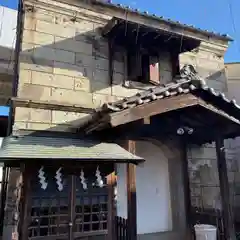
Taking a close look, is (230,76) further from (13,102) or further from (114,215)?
(13,102)

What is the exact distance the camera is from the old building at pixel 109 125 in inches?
242

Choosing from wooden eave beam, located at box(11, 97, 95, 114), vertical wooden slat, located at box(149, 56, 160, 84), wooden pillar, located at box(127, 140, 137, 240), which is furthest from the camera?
vertical wooden slat, located at box(149, 56, 160, 84)

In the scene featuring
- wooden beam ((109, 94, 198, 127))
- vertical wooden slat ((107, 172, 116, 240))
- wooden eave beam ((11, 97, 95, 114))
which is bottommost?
vertical wooden slat ((107, 172, 116, 240))

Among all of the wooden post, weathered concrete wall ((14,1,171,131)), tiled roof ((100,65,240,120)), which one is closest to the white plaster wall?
the wooden post

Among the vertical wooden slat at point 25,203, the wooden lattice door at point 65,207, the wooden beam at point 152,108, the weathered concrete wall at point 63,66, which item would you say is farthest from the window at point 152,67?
the vertical wooden slat at point 25,203

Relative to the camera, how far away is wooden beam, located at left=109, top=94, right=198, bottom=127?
20.1 feet

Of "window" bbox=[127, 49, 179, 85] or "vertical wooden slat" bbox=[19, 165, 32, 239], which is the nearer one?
"vertical wooden slat" bbox=[19, 165, 32, 239]

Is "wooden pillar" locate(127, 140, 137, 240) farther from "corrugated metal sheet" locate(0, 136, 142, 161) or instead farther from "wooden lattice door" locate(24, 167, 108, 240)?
"corrugated metal sheet" locate(0, 136, 142, 161)

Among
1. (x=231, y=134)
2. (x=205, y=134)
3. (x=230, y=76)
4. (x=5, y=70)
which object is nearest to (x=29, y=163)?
(x=205, y=134)

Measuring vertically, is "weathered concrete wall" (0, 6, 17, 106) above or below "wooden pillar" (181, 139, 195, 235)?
above

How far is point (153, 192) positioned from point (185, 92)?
443cm

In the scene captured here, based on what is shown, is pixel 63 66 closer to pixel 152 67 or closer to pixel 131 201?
pixel 152 67

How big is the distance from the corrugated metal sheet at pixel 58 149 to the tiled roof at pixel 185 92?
3.17ft

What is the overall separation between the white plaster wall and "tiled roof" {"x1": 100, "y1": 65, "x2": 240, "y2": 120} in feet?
10.5
